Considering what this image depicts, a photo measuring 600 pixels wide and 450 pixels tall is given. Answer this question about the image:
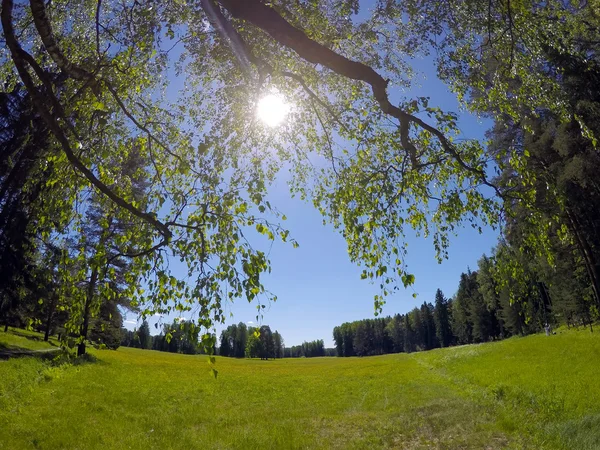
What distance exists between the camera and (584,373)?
1546 cm

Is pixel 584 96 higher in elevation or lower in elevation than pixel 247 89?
higher

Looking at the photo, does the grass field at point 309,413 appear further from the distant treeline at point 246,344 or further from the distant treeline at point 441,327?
the distant treeline at point 246,344

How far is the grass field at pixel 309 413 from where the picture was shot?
9.71 meters

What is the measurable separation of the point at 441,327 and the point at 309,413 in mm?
112679

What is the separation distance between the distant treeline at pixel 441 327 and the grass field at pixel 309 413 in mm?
40779

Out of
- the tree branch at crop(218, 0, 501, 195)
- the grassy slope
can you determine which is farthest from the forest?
the grassy slope

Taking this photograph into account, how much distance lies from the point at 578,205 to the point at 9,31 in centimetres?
1999

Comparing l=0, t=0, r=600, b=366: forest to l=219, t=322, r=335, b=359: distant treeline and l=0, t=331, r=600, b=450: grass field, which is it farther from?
l=219, t=322, r=335, b=359: distant treeline

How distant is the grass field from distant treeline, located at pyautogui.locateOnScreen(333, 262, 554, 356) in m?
40.8

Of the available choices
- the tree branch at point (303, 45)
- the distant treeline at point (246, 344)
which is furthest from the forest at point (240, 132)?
the distant treeline at point (246, 344)

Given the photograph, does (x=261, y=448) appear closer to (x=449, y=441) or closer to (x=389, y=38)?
(x=449, y=441)

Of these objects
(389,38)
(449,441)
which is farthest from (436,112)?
(449,441)

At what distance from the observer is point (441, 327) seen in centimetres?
11594

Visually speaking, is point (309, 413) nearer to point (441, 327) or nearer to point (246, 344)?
point (441, 327)
